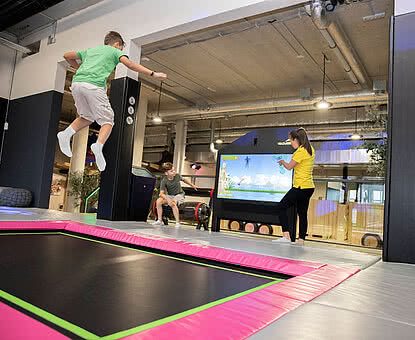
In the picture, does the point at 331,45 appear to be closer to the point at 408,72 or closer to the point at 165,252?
the point at 408,72

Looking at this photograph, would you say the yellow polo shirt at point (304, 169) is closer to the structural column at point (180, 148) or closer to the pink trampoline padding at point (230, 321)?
the pink trampoline padding at point (230, 321)

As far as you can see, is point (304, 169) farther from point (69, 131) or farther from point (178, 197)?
point (69, 131)

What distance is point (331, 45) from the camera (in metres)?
5.89

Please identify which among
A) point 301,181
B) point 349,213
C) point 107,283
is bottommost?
point 107,283

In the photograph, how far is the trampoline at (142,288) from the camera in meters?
0.94

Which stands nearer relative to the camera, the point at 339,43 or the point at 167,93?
the point at 339,43

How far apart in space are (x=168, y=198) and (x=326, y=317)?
Answer: 4029mm

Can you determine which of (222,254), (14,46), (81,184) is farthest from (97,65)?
(81,184)

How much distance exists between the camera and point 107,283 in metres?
1.50

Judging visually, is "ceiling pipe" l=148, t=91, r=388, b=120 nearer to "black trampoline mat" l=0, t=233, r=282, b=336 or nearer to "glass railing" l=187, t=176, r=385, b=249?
"glass railing" l=187, t=176, r=385, b=249

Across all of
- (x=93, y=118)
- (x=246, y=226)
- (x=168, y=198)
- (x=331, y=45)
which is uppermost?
(x=331, y=45)

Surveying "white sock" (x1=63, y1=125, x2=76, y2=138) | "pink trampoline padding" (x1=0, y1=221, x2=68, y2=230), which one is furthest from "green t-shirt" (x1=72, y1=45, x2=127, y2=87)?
"pink trampoline padding" (x1=0, y1=221, x2=68, y2=230)

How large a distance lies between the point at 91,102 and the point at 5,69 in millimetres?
4907

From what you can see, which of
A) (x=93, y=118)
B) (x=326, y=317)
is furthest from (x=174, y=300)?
(x=93, y=118)
